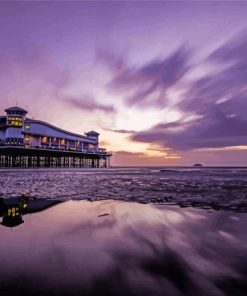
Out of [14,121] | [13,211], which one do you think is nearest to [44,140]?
[14,121]

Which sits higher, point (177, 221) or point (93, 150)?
point (93, 150)

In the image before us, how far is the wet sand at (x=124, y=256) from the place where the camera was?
2662 mm

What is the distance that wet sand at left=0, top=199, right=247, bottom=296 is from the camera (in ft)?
8.73

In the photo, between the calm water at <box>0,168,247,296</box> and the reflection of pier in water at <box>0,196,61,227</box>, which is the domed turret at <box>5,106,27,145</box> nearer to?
the reflection of pier in water at <box>0,196,61,227</box>

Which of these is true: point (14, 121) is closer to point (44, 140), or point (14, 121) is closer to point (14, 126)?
point (14, 126)

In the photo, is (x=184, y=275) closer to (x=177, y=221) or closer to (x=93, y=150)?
(x=177, y=221)

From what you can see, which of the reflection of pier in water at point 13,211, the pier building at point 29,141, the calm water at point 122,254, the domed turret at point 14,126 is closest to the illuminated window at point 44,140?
the pier building at point 29,141

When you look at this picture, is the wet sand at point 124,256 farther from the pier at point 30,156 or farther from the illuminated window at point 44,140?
the illuminated window at point 44,140

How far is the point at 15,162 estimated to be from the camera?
3327 inches

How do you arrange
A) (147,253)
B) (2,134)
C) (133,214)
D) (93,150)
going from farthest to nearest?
(93,150) → (2,134) → (133,214) → (147,253)

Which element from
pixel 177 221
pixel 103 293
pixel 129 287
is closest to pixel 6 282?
pixel 103 293

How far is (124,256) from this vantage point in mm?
3680

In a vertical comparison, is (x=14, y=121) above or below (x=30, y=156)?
above

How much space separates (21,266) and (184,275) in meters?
2.11
